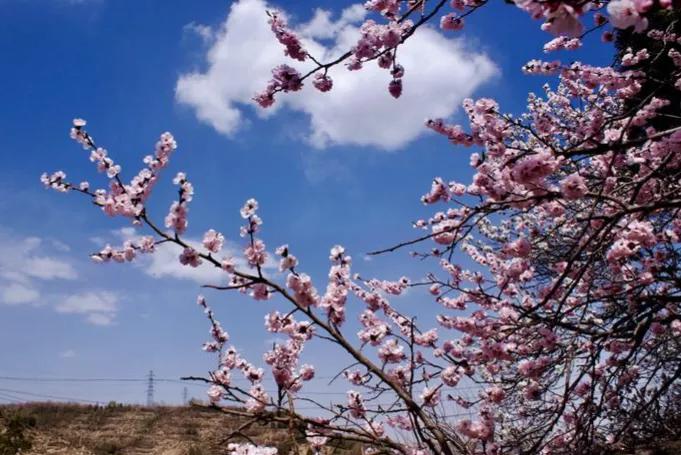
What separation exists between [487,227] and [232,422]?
26.7 ft

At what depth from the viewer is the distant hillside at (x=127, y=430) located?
40.1 feet

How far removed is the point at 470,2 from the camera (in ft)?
15.5

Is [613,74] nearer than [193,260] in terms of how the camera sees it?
No

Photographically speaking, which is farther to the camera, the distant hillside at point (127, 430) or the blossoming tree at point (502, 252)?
the distant hillside at point (127, 430)

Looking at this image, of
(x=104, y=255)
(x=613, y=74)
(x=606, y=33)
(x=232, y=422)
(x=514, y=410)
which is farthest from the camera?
(x=232, y=422)

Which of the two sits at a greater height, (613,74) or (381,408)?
(613,74)

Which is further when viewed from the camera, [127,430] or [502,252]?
A: [127,430]

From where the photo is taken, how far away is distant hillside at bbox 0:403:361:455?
40.1 feet

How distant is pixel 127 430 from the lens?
49.5ft

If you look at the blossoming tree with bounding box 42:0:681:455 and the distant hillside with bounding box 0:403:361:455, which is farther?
the distant hillside with bounding box 0:403:361:455

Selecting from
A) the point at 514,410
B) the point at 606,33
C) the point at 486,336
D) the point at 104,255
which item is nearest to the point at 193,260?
the point at 104,255

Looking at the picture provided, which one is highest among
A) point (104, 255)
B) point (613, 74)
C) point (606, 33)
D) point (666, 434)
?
point (606, 33)

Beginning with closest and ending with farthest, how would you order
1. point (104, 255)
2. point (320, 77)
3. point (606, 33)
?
point (104, 255) → point (320, 77) → point (606, 33)

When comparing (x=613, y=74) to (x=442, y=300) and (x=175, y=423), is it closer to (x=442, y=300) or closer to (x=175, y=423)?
(x=442, y=300)
